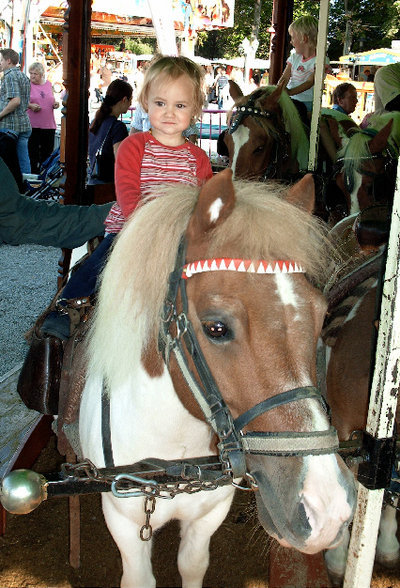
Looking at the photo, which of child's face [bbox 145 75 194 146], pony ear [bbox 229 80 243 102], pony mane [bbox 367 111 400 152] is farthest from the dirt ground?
pony ear [bbox 229 80 243 102]

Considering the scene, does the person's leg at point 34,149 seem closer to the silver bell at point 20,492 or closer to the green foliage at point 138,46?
the silver bell at point 20,492

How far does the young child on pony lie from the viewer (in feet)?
6.81

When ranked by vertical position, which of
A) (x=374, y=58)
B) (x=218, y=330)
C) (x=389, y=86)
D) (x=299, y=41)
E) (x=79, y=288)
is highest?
(x=374, y=58)

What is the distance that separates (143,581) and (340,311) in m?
1.45

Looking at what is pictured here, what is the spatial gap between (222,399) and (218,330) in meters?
0.18

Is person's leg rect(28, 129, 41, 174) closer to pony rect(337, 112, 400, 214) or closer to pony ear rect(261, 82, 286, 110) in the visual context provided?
pony ear rect(261, 82, 286, 110)

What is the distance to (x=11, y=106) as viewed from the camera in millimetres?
8133

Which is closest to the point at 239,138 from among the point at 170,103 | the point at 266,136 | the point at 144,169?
the point at 266,136

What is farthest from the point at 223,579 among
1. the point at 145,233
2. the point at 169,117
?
the point at 169,117

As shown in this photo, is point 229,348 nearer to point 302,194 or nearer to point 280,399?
point 280,399

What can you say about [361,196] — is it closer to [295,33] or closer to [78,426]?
[295,33]

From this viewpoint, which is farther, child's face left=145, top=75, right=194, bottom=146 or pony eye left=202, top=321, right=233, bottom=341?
child's face left=145, top=75, right=194, bottom=146

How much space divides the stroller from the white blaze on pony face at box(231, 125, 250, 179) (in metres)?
3.58

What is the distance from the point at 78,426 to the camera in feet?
6.95
